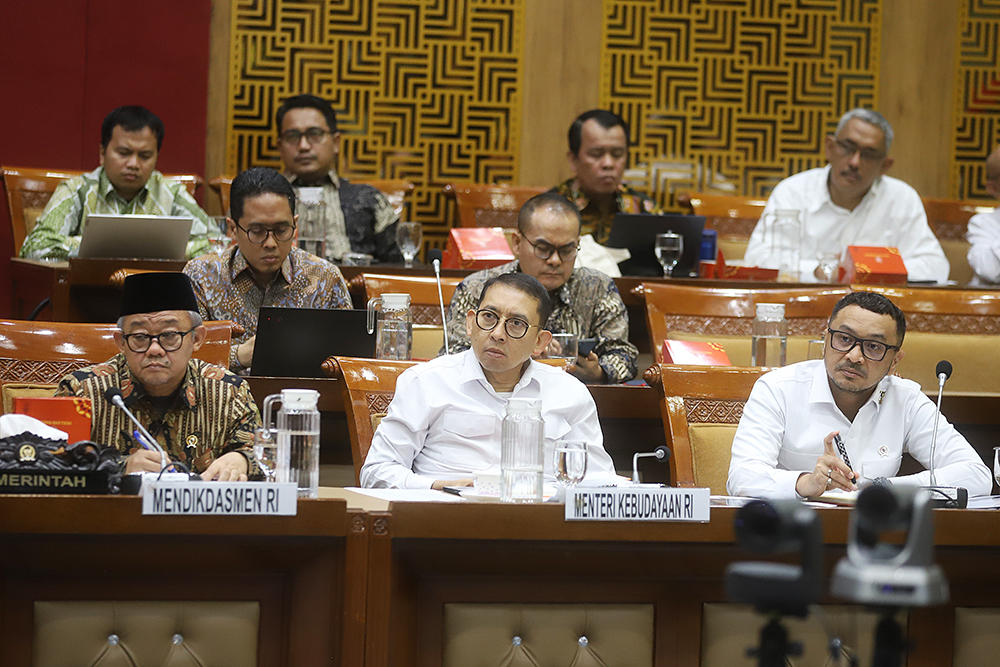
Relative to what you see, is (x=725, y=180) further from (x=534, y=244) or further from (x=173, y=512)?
(x=173, y=512)

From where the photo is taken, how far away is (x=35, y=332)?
2.71 m

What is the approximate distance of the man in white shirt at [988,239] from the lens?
190 inches

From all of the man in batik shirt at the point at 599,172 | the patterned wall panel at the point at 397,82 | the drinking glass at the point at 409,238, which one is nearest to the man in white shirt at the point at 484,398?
the drinking glass at the point at 409,238

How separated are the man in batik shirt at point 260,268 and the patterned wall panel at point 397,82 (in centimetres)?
211

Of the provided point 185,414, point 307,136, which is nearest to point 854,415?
point 185,414

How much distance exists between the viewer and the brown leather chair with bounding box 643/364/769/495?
9.27ft

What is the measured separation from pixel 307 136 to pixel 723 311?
7.04 ft

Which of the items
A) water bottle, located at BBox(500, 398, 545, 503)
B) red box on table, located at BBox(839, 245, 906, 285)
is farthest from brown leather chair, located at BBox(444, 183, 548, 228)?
water bottle, located at BBox(500, 398, 545, 503)

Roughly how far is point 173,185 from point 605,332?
84.5 inches

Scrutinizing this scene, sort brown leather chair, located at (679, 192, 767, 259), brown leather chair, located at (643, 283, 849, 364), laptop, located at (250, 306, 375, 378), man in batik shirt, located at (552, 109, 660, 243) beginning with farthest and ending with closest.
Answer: brown leather chair, located at (679, 192, 767, 259) < man in batik shirt, located at (552, 109, 660, 243) < brown leather chair, located at (643, 283, 849, 364) < laptop, located at (250, 306, 375, 378)

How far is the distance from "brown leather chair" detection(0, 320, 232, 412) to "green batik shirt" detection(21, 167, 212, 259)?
168 centimetres

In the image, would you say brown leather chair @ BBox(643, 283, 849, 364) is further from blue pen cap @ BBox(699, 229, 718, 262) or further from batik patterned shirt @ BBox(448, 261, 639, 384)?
blue pen cap @ BBox(699, 229, 718, 262)

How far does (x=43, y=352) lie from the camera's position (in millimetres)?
2693

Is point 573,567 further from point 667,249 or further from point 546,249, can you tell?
point 667,249
